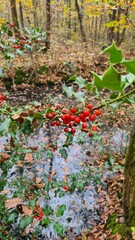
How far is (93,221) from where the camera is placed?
3326 mm

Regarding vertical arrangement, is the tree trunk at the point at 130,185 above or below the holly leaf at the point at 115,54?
below

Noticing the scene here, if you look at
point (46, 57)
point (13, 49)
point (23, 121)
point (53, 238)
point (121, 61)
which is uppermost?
point (46, 57)

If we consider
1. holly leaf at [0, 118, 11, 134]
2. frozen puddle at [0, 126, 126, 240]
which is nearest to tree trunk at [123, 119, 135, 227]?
frozen puddle at [0, 126, 126, 240]

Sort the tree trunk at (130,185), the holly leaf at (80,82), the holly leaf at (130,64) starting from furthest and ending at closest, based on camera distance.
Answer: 1. the tree trunk at (130,185)
2. the holly leaf at (80,82)
3. the holly leaf at (130,64)

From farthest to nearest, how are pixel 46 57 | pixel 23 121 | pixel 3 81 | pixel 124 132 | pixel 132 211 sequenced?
pixel 46 57
pixel 3 81
pixel 124 132
pixel 132 211
pixel 23 121

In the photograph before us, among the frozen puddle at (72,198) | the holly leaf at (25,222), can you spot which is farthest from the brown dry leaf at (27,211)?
the frozen puddle at (72,198)

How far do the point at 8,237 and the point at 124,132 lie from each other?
3527 millimetres

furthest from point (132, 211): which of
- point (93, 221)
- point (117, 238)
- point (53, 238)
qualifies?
point (53, 238)

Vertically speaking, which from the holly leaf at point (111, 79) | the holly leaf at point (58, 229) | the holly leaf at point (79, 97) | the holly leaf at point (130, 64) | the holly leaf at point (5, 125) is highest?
the holly leaf at point (130, 64)

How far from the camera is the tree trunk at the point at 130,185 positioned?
97.5 inches

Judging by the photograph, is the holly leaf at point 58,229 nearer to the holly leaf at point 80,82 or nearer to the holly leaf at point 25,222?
the holly leaf at point 25,222

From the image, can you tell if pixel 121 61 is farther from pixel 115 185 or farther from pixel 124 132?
pixel 124 132

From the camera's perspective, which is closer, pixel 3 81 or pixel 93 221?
pixel 93 221

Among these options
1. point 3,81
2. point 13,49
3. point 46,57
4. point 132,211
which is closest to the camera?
point 132,211
